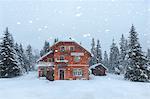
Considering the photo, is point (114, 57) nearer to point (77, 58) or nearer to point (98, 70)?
point (98, 70)

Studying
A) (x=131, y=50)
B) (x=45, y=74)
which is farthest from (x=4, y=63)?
(x=131, y=50)

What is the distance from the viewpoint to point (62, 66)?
52.0 metres

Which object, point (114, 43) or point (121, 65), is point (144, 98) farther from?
point (114, 43)

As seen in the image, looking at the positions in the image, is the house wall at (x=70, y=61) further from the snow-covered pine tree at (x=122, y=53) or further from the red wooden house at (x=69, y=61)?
the snow-covered pine tree at (x=122, y=53)

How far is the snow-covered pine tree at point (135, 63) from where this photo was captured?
49031mm

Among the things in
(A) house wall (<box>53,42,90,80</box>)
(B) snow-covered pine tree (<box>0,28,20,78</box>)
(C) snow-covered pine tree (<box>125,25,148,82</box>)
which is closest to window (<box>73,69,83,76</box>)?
(A) house wall (<box>53,42,90,80</box>)

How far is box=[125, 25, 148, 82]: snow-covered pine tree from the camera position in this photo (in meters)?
49.0

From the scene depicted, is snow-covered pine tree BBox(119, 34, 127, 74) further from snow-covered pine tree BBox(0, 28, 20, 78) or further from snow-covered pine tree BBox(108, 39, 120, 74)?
snow-covered pine tree BBox(0, 28, 20, 78)

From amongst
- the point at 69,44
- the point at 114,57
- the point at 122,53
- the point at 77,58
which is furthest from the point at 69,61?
the point at 114,57

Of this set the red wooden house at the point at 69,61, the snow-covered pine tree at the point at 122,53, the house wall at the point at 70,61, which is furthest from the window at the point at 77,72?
the snow-covered pine tree at the point at 122,53

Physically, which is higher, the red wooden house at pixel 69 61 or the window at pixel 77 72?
the red wooden house at pixel 69 61

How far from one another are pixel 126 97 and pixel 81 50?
102 ft

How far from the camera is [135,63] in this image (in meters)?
49.8

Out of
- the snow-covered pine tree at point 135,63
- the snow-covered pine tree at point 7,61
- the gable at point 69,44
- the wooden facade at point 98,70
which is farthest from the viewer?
the wooden facade at point 98,70
